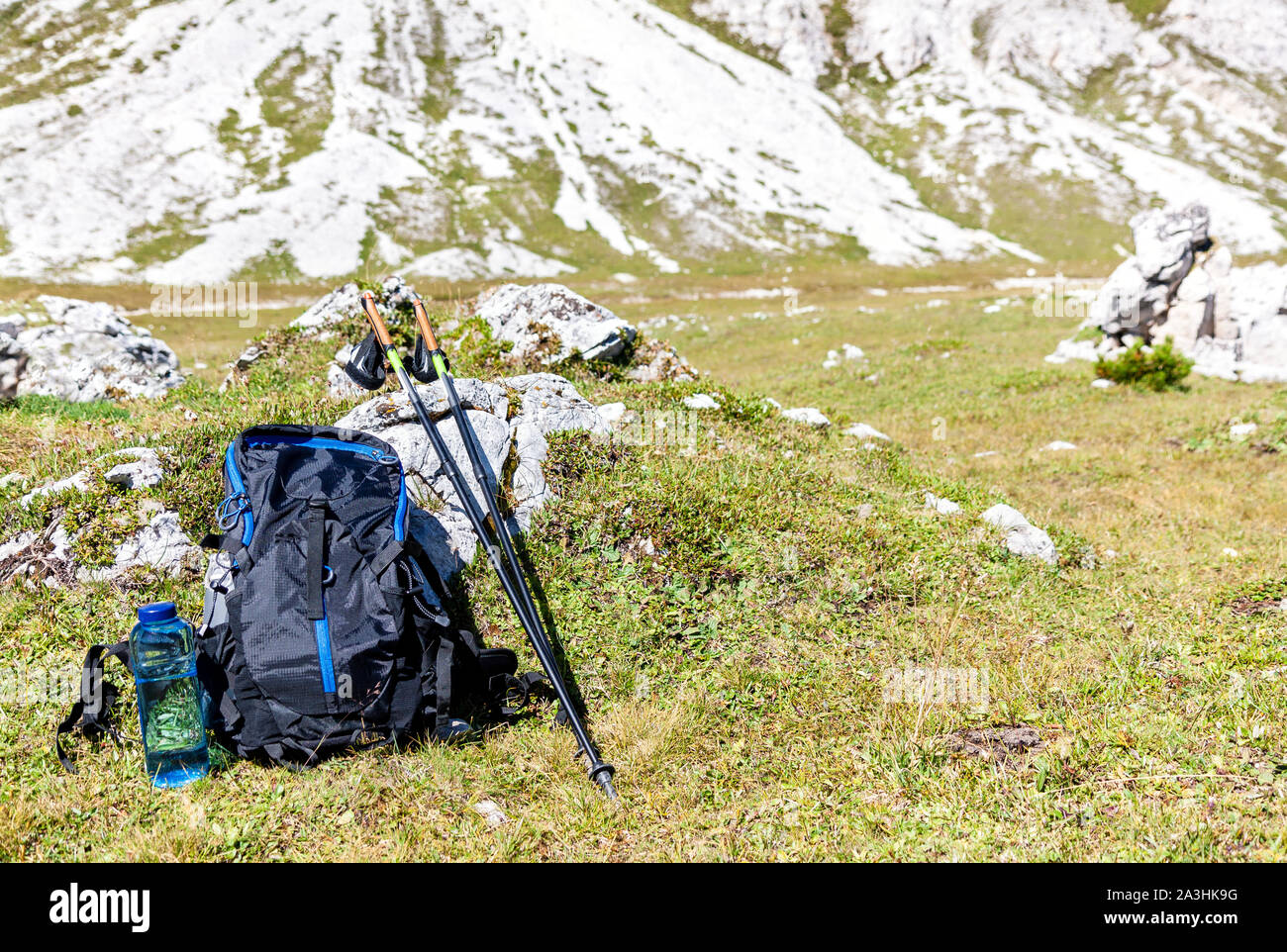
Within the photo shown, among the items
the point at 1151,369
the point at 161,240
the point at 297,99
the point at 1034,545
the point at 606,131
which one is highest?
the point at 1034,545

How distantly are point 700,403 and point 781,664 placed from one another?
16.3ft

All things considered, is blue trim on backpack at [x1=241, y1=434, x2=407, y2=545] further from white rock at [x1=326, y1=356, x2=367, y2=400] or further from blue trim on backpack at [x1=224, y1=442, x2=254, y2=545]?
white rock at [x1=326, y1=356, x2=367, y2=400]

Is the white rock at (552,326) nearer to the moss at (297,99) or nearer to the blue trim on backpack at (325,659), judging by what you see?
the blue trim on backpack at (325,659)

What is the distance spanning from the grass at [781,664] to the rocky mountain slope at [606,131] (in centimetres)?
7825

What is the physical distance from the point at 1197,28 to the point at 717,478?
7975 inches

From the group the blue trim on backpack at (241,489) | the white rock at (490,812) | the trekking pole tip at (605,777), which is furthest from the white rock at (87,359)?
the trekking pole tip at (605,777)

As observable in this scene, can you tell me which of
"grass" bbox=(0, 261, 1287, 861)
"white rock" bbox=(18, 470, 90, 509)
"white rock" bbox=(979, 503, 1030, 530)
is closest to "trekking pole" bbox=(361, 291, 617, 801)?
"grass" bbox=(0, 261, 1287, 861)

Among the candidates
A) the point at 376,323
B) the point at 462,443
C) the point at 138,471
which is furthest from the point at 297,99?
the point at 376,323

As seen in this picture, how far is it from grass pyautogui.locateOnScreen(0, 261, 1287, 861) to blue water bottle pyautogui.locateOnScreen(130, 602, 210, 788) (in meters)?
0.18

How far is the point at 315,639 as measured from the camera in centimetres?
464

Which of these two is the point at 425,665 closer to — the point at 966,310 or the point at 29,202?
the point at 966,310

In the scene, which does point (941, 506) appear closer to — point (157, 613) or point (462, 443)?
point (462, 443)

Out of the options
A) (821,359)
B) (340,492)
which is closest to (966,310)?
(821,359)

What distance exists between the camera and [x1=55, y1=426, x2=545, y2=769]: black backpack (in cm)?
465
